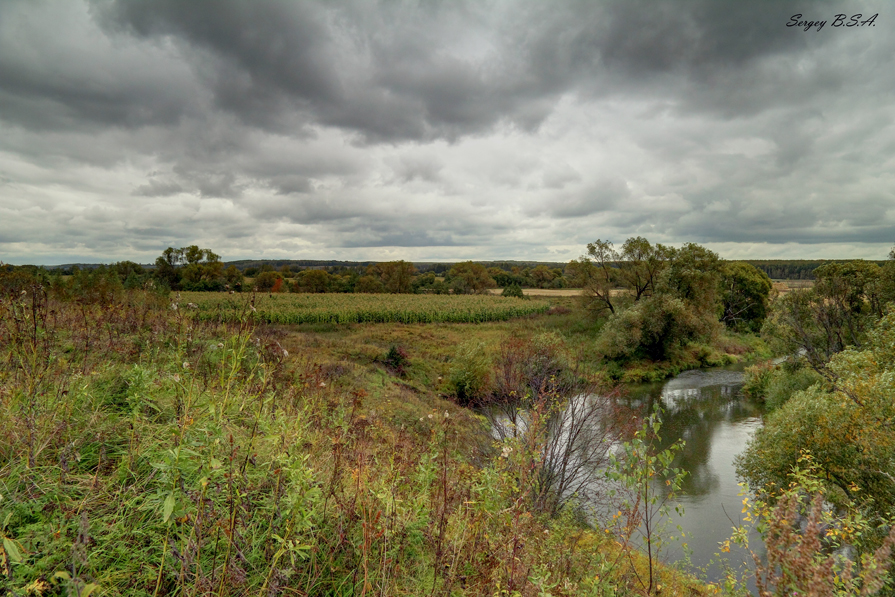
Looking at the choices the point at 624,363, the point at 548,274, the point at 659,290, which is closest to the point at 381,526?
the point at 624,363

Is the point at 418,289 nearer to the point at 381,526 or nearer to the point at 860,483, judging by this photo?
the point at 860,483

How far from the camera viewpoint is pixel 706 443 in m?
18.8

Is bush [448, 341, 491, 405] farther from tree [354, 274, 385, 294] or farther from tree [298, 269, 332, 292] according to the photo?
tree [354, 274, 385, 294]

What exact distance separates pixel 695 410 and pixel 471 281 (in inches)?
2285

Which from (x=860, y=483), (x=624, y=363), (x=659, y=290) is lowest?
(x=624, y=363)

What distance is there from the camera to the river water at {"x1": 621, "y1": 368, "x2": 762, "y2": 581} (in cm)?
1153

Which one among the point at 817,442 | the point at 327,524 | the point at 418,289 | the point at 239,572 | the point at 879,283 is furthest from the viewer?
the point at 418,289

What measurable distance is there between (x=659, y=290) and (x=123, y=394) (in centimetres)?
3510

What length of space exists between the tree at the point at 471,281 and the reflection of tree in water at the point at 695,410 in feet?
162

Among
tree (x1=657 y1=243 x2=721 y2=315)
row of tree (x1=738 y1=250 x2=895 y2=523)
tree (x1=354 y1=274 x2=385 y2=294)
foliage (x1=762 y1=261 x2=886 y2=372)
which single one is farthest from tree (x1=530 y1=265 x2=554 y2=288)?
Answer: row of tree (x1=738 y1=250 x2=895 y2=523)

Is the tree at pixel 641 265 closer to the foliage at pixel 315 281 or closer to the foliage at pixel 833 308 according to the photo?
the foliage at pixel 833 308

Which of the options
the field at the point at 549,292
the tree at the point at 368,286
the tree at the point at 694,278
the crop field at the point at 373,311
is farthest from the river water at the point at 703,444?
the tree at the point at 368,286

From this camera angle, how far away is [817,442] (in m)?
11.1

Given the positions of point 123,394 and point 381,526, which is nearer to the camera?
point 381,526
